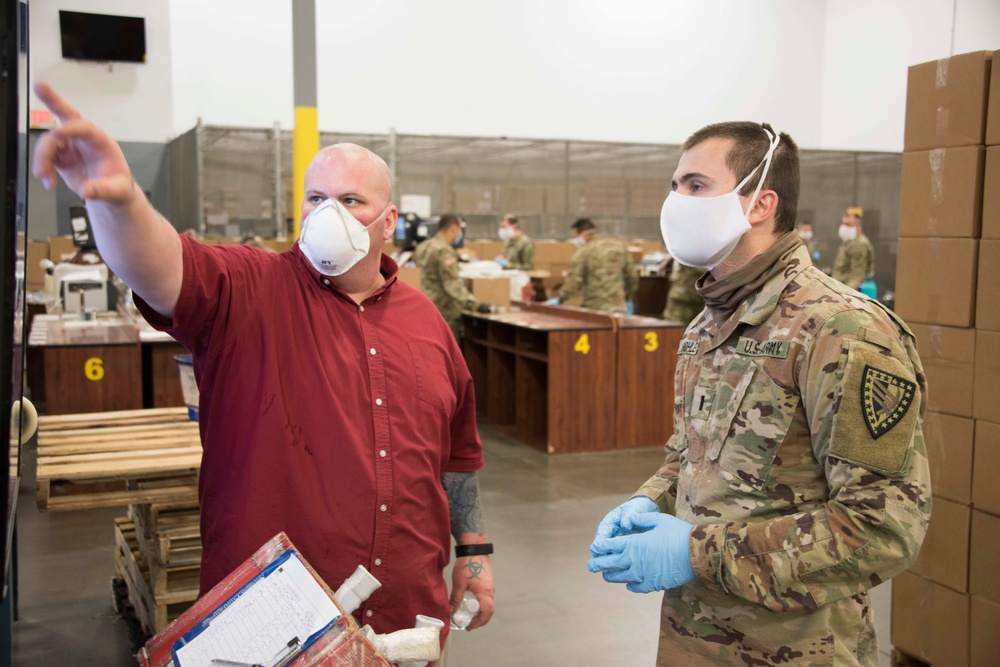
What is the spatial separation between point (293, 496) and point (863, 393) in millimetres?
1050

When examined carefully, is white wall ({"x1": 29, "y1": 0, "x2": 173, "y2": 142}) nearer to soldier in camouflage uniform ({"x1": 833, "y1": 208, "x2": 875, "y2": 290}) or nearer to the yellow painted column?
the yellow painted column

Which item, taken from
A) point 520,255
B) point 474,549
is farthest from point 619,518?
point 520,255

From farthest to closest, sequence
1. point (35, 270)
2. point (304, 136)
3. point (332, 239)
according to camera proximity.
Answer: point (35, 270), point (304, 136), point (332, 239)

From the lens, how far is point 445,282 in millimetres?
7703

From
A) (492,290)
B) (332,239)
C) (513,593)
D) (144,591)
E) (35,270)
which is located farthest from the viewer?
(35,270)

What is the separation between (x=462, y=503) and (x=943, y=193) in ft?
6.50

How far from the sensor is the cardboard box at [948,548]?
2848mm

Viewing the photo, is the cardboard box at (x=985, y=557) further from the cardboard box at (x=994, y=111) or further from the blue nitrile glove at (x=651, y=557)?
the blue nitrile glove at (x=651, y=557)

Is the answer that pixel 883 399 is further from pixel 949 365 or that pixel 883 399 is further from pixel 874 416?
pixel 949 365

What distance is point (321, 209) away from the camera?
1.83 meters

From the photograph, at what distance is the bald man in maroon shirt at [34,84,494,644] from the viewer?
5.45 feet

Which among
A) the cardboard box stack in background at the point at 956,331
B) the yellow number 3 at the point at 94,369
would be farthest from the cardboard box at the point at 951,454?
the yellow number 3 at the point at 94,369

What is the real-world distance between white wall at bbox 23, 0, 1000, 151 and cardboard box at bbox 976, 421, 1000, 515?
876 cm

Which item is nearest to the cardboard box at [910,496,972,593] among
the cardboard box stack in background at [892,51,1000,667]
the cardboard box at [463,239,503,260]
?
the cardboard box stack in background at [892,51,1000,667]
